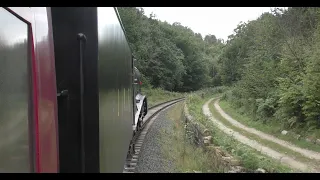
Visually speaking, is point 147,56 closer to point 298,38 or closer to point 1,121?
point 298,38

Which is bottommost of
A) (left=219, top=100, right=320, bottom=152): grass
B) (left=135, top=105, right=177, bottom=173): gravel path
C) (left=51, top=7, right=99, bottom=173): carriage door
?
(left=219, top=100, right=320, bottom=152): grass

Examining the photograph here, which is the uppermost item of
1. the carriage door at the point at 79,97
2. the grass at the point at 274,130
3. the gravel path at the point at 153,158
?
the carriage door at the point at 79,97

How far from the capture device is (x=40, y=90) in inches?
89.0

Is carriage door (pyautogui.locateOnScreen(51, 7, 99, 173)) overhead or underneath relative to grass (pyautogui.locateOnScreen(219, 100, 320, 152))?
overhead

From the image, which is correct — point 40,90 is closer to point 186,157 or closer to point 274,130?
point 186,157

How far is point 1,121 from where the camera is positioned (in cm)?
161

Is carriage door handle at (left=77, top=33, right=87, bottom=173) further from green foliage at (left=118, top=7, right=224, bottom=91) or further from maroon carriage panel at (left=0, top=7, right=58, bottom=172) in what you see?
green foliage at (left=118, top=7, right=224, bottom=91)

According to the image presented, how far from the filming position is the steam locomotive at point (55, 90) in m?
1.79

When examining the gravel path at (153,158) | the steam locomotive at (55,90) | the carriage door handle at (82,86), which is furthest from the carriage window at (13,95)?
the gravel path at (153,158)

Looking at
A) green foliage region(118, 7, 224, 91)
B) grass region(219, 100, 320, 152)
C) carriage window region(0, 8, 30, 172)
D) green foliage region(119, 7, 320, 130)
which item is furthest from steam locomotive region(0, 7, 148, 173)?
green foliage region(118, 7, 224, 91)

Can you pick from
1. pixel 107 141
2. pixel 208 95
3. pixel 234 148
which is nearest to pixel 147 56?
pixel 208 95

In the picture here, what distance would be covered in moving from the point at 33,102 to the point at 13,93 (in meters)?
0.35

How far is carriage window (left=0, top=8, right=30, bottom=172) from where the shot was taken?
1660 mm

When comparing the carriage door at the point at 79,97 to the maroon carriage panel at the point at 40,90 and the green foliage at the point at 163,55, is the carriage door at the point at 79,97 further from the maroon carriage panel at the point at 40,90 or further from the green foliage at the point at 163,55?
the green foliage at the point at 163,55
